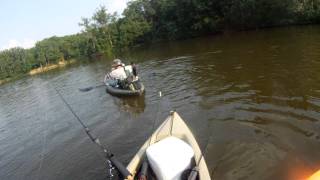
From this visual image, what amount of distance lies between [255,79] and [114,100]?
7.53m

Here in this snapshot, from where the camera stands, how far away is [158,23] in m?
64.5

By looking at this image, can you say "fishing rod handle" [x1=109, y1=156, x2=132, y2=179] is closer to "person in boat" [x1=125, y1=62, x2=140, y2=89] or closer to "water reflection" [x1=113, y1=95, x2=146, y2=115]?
"water reflection" [x1=113, y1=95, x2=146, y2=115]

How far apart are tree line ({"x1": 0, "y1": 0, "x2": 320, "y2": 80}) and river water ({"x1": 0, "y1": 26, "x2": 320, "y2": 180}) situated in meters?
18.6

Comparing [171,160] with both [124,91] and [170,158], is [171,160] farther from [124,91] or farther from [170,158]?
[124,91]

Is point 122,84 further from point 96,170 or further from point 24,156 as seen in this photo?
point 96,170

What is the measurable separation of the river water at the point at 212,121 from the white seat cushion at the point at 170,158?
159 centimetres

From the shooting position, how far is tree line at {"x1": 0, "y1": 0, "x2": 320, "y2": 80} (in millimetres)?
39375

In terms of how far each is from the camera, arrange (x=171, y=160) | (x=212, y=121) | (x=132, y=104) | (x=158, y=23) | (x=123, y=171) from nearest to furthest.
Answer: (x=171, y=160), (x=123, y=171), (x=212, y=121), (x=132, y=104), (x=158, y=23)

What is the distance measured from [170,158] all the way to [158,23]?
5933 centimetres

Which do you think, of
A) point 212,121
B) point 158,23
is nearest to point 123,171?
point 212,121

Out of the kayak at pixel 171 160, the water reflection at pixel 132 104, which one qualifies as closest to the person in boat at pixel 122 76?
the water reflection at pixel 132 104

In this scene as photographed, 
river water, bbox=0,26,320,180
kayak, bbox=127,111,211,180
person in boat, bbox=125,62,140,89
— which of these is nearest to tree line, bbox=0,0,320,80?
river water, bbox=0,26,320,180

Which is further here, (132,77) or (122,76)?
(122,76)

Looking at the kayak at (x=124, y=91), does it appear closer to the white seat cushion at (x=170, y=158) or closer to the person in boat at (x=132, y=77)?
the person in boat at (x=132, y=77)
